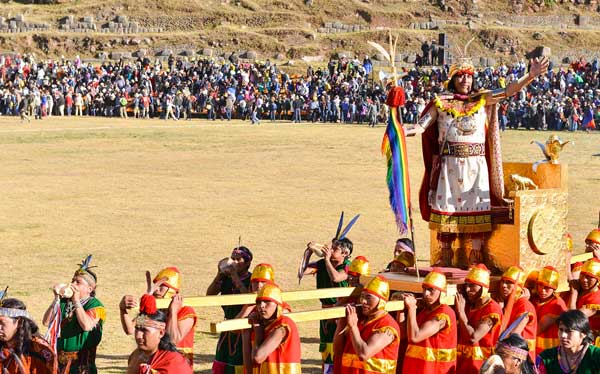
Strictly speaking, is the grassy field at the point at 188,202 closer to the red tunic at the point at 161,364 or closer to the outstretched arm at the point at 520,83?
the outstretched arm at the point at 520,83

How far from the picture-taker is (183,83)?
56812 mm

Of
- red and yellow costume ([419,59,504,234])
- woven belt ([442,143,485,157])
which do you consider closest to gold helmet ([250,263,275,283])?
red and yellow costume ([419,59,504,234])

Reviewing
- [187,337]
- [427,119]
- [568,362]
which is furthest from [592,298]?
[187,337]


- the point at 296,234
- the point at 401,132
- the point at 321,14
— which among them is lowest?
the point at 296,234

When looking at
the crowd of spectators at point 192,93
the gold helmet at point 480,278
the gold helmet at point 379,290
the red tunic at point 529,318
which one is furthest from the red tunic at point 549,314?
the crowd of spectators at point 192,93

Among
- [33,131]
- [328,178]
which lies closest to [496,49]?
[33,131]

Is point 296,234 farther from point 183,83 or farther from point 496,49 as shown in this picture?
point 496,49

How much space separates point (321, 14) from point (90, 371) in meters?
85.9

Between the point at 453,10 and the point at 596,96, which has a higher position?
the point at 453,10

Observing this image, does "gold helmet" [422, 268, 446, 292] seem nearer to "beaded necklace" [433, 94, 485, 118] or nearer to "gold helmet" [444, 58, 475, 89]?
"beaded necklace" [433, 94, 485, 118]

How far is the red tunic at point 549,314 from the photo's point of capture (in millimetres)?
10367

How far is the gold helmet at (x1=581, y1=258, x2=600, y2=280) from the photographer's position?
10453 millimetres

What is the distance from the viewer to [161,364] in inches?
296

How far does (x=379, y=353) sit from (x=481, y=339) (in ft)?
4.01
